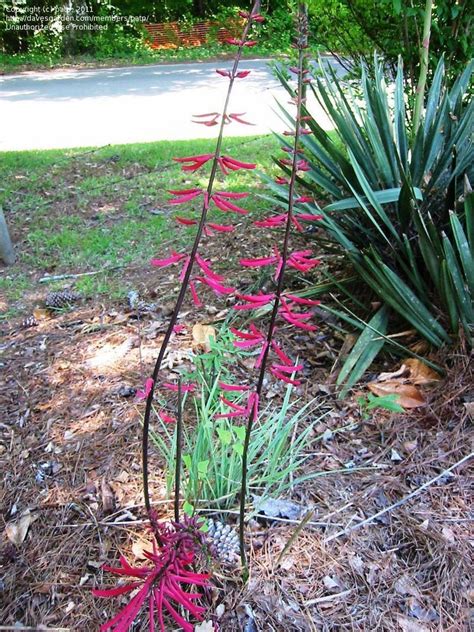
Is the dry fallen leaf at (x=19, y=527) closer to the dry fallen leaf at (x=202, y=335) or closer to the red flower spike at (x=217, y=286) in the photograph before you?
the dry fallen leaf at (x=202, y=335)

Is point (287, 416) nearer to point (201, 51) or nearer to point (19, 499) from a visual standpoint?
point (19, 499)

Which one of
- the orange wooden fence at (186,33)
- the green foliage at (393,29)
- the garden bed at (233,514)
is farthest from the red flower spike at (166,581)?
the orange wooden fence at (186,33)

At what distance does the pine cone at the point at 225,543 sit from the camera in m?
1.61

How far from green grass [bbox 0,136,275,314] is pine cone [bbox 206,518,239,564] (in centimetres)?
199

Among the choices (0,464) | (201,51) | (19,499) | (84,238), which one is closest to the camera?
(19,499)

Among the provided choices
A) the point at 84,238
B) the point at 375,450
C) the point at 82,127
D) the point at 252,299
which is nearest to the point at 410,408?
the point at 375,450

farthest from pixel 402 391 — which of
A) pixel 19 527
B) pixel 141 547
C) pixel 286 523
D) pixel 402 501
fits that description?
pixel 19 527

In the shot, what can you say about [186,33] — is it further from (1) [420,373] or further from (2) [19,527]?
(2) [19,527]

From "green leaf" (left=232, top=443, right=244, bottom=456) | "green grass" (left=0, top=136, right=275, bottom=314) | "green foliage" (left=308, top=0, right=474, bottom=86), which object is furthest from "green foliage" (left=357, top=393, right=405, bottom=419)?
"green foliage" (left=308, top=0, right=474, bottom=86)

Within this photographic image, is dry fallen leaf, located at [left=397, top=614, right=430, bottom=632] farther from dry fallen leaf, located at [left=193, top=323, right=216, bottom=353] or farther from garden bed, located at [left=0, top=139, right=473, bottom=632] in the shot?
dry fallen leaf, located at [left=193, top=323, right=216, bottom=353]

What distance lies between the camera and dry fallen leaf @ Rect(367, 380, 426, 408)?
7.19 feet

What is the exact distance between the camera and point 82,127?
8039 millimetres

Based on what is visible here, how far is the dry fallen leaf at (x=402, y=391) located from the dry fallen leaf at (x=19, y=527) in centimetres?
141

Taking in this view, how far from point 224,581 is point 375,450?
0.77 meters
